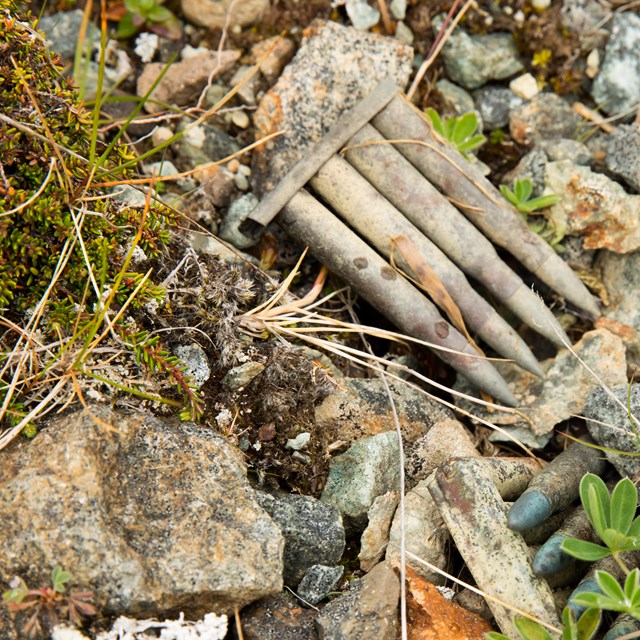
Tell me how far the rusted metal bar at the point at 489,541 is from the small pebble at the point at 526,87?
2.44m

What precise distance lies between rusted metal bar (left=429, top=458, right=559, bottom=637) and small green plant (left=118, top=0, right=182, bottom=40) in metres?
3.03

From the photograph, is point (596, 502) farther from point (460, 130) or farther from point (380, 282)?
point (460, 130)

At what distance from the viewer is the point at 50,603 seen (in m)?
2.47

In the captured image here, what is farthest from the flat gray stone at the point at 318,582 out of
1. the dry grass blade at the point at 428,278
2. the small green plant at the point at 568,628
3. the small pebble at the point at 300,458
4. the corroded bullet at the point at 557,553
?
the dry grass blade at the point at 428,278

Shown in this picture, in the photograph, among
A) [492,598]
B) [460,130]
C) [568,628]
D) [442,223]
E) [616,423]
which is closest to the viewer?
[568,628]

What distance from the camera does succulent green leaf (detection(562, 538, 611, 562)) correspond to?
8.79ft

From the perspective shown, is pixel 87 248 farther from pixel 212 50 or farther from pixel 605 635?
pixel 605 635

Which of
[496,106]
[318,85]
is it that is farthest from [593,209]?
[318,85]

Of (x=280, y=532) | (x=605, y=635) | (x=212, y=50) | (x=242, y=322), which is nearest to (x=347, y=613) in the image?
(x=280, y=532)

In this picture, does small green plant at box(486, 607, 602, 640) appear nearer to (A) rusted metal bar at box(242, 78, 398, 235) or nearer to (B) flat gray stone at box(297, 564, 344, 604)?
(B) flat gray stone at box(297, 564, 344, 604)

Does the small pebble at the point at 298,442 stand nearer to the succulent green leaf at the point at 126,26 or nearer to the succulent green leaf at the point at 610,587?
the succulent green leaf at the point at 610,587

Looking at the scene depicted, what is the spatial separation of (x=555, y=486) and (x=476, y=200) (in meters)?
1.64

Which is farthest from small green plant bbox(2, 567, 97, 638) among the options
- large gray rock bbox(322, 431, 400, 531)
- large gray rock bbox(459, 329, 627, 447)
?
large gray rock bbox(459, 329, 627, 447)

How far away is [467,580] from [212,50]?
3224mm
